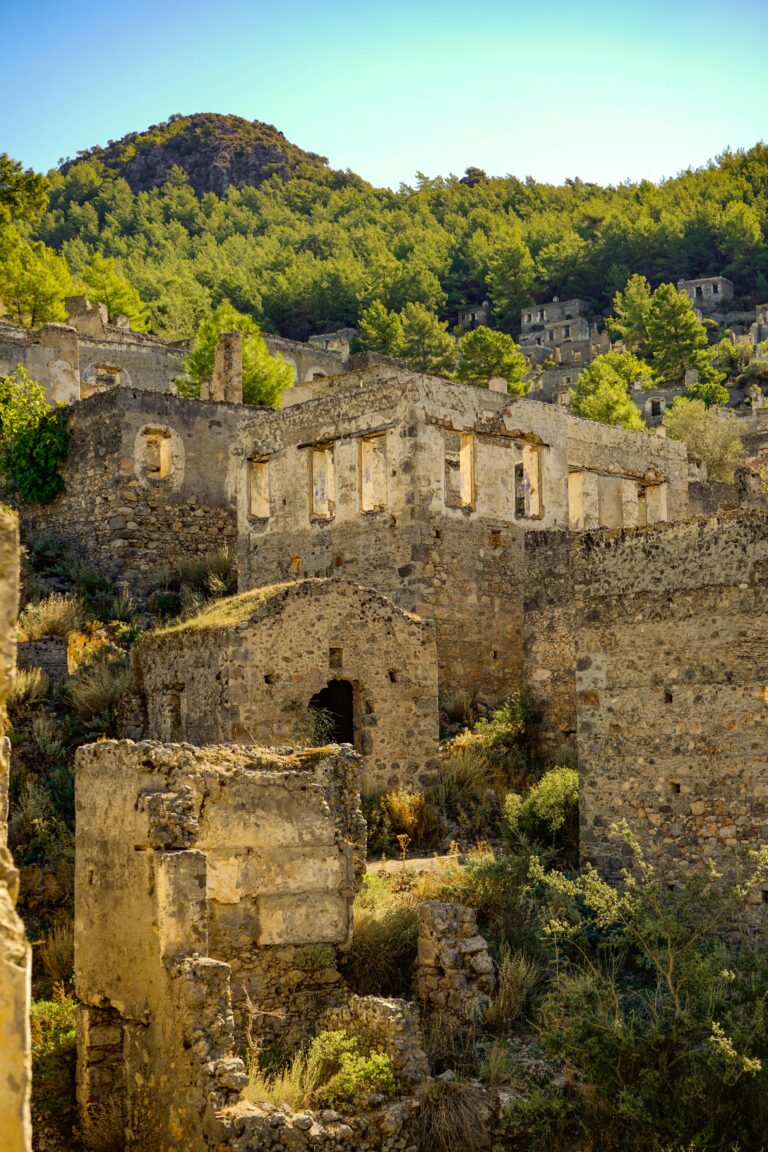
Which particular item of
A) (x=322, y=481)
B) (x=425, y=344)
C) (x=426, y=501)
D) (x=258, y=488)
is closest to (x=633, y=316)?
(x=425, y=344)

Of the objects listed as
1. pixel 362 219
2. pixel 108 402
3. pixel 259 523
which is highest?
pixel 362 219

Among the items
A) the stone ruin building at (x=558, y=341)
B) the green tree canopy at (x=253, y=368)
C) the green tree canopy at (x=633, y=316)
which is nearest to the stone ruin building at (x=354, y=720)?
the green tree canopy at (x=253, y=368)

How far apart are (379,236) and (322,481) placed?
2848 inches

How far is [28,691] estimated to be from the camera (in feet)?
62.2

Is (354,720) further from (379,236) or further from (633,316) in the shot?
(379,236)

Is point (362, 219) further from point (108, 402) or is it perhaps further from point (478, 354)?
point (108, 402)

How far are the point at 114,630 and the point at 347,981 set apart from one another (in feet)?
33.3

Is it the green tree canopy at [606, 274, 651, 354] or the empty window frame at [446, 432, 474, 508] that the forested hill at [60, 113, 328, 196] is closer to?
the green tree canopy at [606, 274, 651, 354]

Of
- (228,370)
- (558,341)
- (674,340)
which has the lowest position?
(228,370)

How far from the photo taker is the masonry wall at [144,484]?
83.9 feet

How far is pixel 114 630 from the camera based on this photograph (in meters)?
22.0

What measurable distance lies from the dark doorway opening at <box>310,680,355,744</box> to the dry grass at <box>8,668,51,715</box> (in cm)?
371

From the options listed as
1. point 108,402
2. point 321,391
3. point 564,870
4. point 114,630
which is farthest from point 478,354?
point 564,870

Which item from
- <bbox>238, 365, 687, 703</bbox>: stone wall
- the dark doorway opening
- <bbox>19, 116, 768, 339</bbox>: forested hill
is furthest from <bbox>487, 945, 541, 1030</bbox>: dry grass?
<bbox>19, 116, 768, 339</bbox>: forested hill
